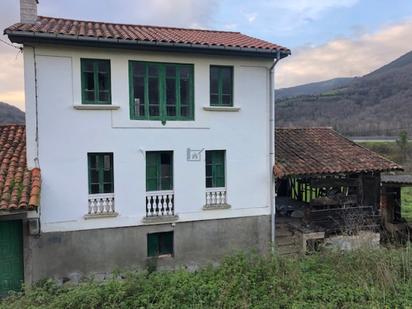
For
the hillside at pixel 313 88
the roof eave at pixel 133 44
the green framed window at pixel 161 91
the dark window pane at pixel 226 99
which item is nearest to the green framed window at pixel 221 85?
the dark window pane at pixel 226 99

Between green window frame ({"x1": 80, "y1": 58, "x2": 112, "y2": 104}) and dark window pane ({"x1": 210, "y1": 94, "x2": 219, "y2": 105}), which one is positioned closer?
green window frame ({"x1": 80, "y1": 58, "x2": 112, "y2": 104})

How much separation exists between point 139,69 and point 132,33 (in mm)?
1261

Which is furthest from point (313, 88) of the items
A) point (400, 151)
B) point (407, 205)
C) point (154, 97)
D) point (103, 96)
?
point (103, 96)

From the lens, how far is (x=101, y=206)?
11.0m

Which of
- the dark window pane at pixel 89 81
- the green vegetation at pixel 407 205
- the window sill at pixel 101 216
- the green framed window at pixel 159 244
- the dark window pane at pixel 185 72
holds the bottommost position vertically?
the green vegetation at pixel 407 205

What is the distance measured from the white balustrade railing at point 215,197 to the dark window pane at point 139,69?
440 centimetres

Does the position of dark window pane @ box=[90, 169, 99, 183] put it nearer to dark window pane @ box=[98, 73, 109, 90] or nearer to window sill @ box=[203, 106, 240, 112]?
dark window pane @ box=[98, 73, 109, 90]

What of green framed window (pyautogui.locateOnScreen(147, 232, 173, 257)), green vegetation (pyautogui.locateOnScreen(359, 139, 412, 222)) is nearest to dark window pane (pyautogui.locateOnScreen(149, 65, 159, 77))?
green framed window (pyautogui.locateOnScreen(147, 232, 173, 257))

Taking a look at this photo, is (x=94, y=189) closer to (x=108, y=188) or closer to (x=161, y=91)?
(x=108, y=188)

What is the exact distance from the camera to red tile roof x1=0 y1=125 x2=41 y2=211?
29.9 ft

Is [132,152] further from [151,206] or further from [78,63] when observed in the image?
[78,63]

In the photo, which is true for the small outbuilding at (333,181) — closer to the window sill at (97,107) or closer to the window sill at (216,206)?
the window sill at (216,206)

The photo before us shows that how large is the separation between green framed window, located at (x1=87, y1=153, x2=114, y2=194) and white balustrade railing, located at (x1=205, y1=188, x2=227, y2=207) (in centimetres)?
319

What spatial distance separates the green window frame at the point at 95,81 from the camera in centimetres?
1077
